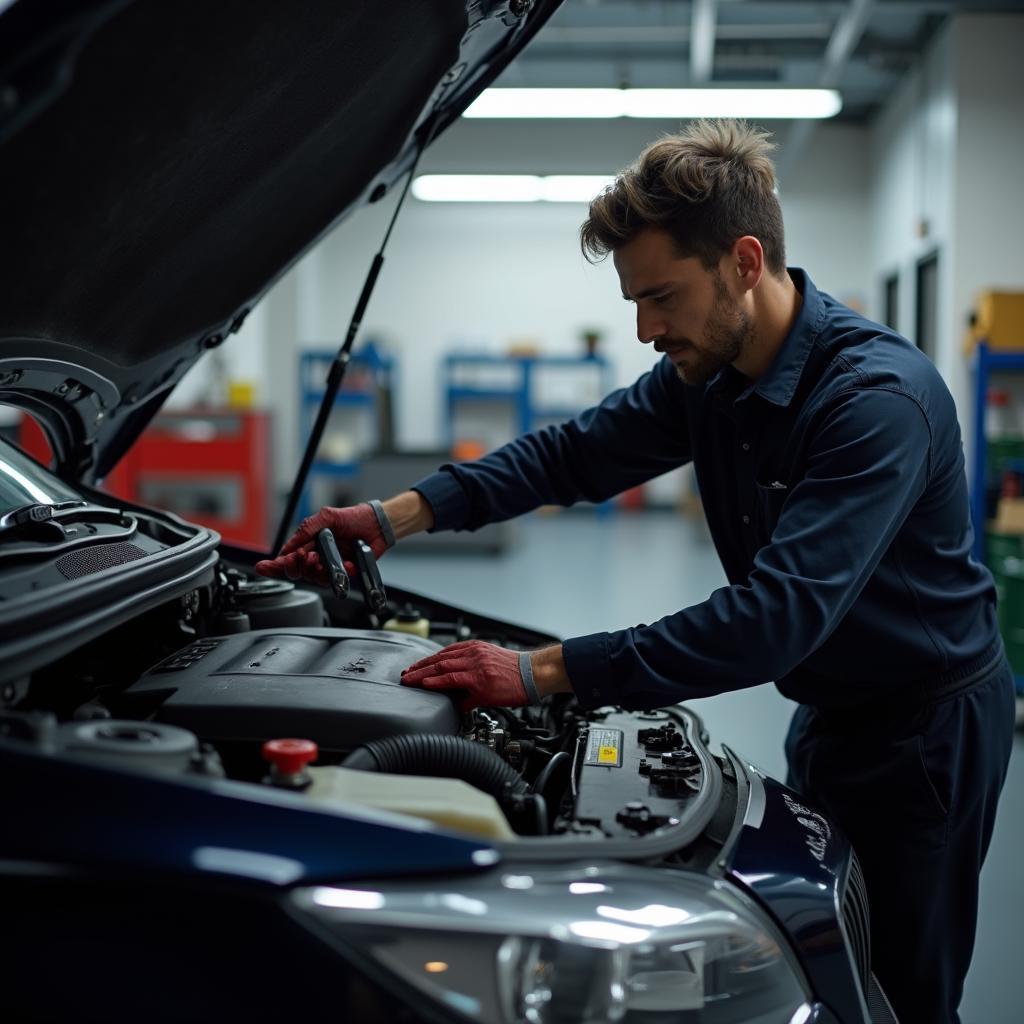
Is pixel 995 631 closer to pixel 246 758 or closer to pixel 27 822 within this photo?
pixel 246 758

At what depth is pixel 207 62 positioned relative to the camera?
1.15 metres

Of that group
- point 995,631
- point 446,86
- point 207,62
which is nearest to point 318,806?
point 207,62

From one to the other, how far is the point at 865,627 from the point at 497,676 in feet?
1.70

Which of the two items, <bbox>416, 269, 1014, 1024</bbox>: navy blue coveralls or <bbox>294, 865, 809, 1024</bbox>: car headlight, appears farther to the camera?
<bbox>416, 269, 1014, 1024</bbox>: navy blue coveralls

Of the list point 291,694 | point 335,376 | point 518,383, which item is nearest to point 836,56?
point 518,383

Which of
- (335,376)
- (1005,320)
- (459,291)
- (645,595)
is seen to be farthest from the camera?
(459,291)

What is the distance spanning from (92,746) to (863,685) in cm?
102

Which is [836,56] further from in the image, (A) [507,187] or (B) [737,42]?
(A) [507,187]

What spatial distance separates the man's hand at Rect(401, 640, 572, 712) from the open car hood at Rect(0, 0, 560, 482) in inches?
25.9

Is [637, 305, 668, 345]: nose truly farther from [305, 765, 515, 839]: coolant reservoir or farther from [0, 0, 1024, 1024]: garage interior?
[305, 765, 515, 839]: coolant reservoir

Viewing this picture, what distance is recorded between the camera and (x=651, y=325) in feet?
4.72

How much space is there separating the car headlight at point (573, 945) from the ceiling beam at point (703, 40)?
21.8 ft

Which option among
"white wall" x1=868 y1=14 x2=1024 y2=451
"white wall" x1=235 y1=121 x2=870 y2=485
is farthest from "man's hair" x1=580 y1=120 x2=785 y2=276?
"white wall" x1=235 y1=121 x2=870 y2=485

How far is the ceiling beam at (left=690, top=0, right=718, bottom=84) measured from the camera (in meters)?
6.70
